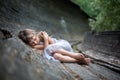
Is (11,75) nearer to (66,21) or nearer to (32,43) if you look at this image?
(32,43)

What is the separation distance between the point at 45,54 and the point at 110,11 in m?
2.56

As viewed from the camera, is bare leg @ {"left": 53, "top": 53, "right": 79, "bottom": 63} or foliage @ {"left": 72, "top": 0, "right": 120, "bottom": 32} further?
foliage @ {"left": 72, "top": 0, "right": 120, "bottom": 32}

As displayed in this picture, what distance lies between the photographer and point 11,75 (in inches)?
15.1

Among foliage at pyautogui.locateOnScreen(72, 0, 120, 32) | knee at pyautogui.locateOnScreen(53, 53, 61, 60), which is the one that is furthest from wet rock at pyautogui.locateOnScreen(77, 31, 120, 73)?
knee at pyautogui.locateOnScreen(53, 53, 61, 60)

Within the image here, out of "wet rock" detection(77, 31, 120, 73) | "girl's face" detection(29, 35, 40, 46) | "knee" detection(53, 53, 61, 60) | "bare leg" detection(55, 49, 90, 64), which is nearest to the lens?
"bare leg" detection(55, 49, 90, 64)

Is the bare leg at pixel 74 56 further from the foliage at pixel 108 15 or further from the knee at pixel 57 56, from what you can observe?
the foliage at pixel 108 15

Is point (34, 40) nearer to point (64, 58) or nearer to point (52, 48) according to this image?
point (52, 48)

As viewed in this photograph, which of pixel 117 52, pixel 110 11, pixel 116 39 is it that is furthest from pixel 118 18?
pixel 117 52

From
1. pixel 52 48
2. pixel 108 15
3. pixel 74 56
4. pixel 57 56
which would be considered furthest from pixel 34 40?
pixel 108 15

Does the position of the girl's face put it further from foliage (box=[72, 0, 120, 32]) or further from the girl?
foliage (box=[72, 0, 120, 32])

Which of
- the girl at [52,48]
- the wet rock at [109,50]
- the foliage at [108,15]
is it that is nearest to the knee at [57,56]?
the girl at [52,48]

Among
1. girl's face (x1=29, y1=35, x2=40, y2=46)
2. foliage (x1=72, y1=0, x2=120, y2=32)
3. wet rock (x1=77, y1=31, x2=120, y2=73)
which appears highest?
foliage (x1=72, y1=0, x2=120, y2=32)

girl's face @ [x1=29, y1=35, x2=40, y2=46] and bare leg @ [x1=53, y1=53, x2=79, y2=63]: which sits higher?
girl's face @ [x1=29, y1=35, x2=40, y2=46]

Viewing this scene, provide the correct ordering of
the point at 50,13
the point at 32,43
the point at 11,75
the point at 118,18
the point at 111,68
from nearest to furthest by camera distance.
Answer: the point at 11,75 → the point at 111,68 → the point at 32,43 → the point at 118,18 → the point at 50,13
